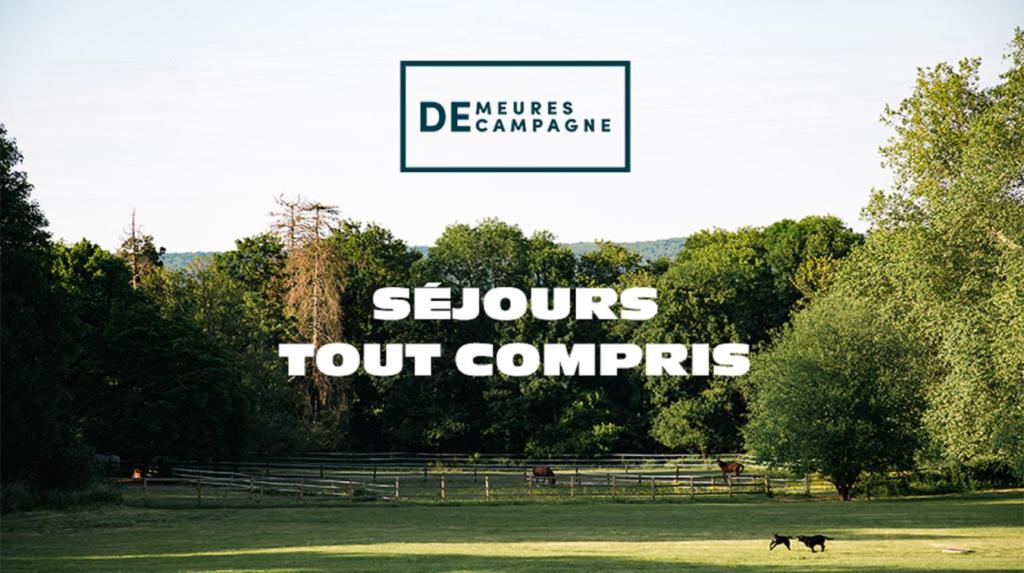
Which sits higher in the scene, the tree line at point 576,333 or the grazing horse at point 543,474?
the tree line at point 576,333

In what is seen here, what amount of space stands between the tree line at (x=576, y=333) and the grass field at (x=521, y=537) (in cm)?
382

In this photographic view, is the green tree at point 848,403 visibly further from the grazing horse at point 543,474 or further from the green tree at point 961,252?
the grazing horse at point 543,474

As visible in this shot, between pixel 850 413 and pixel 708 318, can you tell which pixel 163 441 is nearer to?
pixel 850 413

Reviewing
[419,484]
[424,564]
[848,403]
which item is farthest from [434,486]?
[424,564]

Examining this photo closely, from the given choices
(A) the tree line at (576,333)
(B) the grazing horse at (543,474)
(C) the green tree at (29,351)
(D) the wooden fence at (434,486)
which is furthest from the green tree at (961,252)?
(C) the green tree at (29,351)

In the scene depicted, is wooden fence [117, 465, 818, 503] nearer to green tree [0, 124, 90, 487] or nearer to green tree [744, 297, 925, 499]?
green tree [744, 297, 925, 499]

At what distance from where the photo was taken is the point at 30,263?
144 feet

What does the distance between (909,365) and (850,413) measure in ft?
9.65

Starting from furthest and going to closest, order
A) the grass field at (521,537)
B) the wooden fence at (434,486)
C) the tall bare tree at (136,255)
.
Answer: the tall bare tree at (136,255)
the wooden fence at (434,486)
the grass field at (521,537)

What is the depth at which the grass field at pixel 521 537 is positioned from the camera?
90.1ft

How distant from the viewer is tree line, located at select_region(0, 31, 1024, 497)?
139 ft

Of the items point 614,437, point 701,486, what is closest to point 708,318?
point 614,437

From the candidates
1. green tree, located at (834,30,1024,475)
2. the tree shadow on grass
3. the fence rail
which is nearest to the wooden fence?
the fence rail

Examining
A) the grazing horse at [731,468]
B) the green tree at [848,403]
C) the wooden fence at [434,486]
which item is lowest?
the wooden fence at [434,486]
